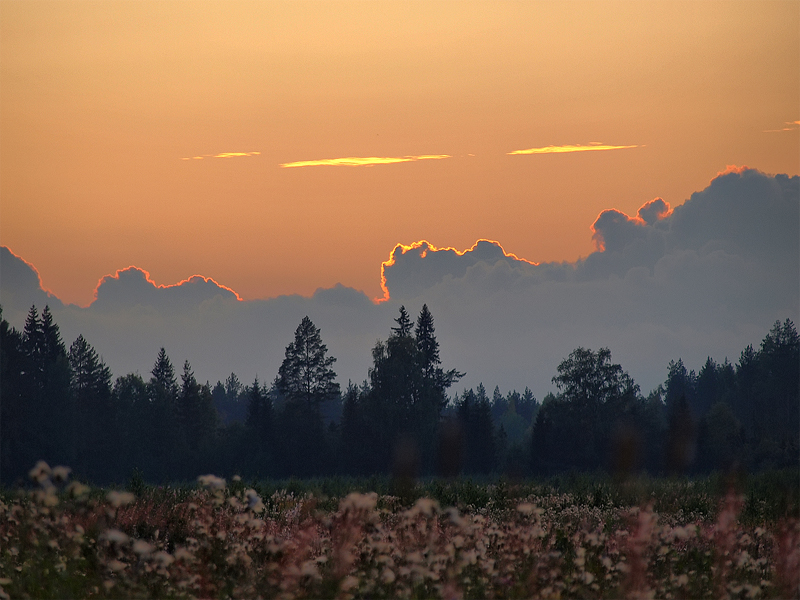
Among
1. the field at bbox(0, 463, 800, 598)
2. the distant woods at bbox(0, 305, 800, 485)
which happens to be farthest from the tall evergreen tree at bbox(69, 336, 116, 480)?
the field at bbox(0, 463, 800, 598)

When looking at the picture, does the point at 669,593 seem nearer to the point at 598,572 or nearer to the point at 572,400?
the point at 598,572

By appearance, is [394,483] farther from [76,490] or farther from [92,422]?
[92,422]

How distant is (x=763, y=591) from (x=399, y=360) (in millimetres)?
55677

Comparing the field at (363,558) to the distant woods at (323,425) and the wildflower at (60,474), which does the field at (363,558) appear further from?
the distant woods at (323,425)

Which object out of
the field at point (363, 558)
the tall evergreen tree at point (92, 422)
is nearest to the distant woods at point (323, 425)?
the tall evergreen tree at point (92, 422)

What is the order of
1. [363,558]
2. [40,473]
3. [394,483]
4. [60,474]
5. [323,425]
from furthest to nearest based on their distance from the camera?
[323,425], [394,483], [363,558], [40,473], [60,474]

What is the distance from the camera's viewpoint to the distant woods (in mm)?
59125

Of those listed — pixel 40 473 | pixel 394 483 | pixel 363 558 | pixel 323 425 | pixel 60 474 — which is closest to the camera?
pixel 60 474

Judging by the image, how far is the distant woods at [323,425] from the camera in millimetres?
59125

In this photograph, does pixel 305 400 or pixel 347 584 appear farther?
pixel 305 400

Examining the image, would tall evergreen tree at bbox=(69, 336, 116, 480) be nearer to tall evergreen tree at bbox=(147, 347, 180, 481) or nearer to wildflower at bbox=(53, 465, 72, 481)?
tall evergreen tree at bbox=(147, 347, 180, 481)

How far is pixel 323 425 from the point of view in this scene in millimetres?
62812

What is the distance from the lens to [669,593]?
863 cm

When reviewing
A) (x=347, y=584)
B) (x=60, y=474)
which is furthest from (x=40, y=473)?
(x=347, y=584)
